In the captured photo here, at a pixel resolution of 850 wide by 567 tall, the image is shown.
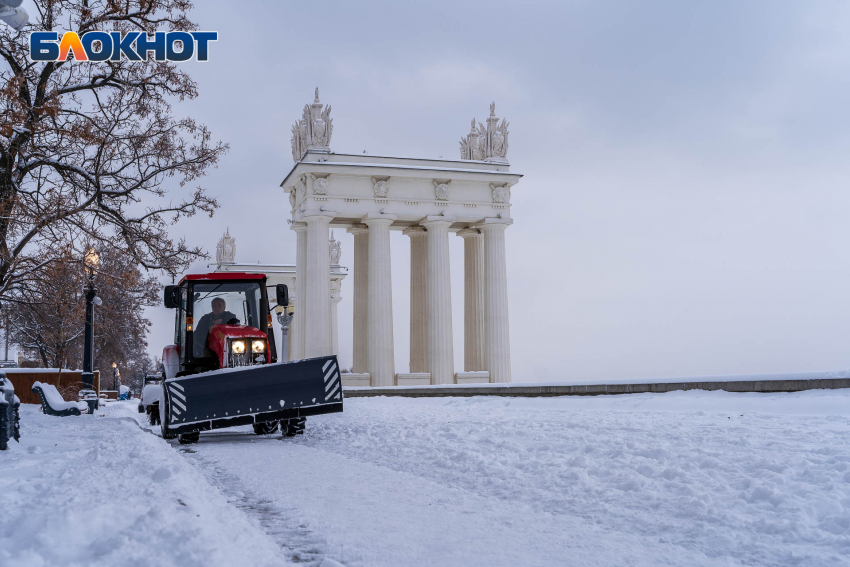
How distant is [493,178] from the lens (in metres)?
41.3

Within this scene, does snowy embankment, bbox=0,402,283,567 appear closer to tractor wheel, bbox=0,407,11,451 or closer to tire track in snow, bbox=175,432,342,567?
tire track in snow, bbox=175,432,342,567

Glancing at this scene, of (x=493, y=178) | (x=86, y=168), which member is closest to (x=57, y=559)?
(x=86, y=168)

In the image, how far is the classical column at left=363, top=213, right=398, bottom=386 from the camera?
127ft

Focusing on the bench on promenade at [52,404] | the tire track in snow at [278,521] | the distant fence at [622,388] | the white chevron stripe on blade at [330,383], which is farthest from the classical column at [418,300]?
the tire track in snow at [278,521]

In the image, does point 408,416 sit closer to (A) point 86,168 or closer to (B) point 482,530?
(A) point 86,168

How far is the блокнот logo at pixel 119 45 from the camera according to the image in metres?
17.3

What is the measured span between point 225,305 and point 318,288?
23.0 meters

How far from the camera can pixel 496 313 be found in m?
40.2

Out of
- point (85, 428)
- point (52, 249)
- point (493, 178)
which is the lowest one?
point (85, 428)

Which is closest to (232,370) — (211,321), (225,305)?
(211,321)

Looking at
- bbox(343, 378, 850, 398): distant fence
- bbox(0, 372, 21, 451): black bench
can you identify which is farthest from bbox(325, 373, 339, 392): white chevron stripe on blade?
bbox(343, 378, 850, 398): distant fence

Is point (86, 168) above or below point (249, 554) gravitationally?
above

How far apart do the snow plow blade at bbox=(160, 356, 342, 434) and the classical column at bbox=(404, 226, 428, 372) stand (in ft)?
89.9

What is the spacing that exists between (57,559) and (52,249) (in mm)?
13164
